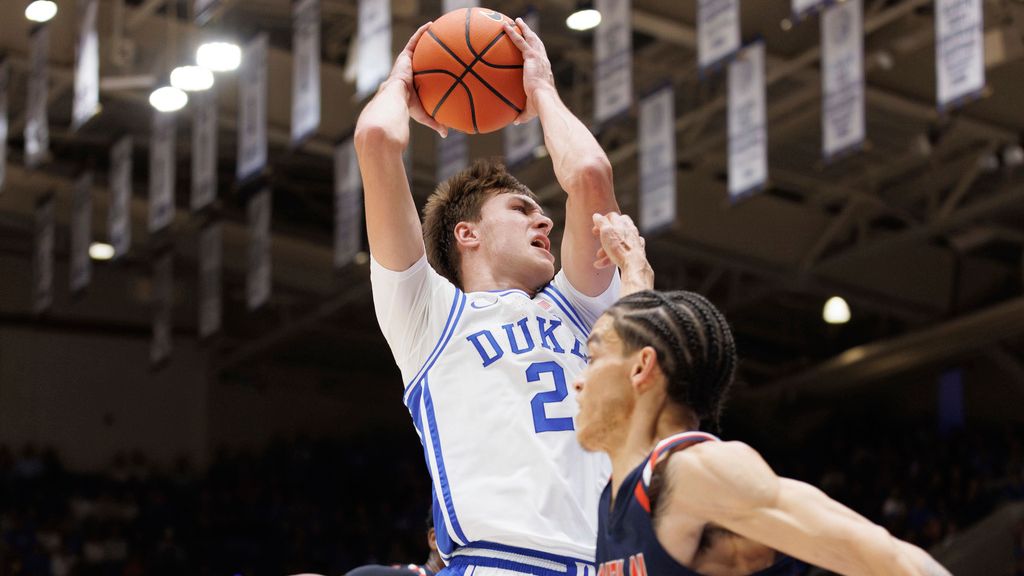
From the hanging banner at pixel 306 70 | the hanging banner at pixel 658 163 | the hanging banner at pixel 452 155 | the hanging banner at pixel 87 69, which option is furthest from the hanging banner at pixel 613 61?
the hanging banner at pixel 87 69

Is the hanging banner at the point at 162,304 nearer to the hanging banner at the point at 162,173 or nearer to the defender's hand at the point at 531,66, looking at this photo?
the hanging banner at the point at 162,173

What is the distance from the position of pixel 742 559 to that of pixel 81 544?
59.5 ft

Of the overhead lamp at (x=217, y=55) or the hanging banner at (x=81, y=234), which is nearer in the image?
the overhead lamp at (x=217, y=55)

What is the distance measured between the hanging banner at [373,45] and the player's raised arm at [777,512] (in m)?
8.53

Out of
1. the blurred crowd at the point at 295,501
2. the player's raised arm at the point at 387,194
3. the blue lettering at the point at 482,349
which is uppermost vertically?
the blurred crowd at the point at 295,501

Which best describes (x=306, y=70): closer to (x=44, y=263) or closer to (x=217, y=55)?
(x=217, y=55)

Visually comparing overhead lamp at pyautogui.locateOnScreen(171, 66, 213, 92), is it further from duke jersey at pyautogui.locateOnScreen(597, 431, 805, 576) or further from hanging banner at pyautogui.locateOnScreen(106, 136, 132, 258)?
duke jersey at pyautogui.locateOnScreen(597, 431, 805, 576)

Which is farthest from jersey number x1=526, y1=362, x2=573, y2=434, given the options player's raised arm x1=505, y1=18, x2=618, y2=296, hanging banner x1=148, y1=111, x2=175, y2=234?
hanging banner x1=148, y1=111, x2=175, y2=234

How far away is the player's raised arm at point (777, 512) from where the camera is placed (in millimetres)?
2498

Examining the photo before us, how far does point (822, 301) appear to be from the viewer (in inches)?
974

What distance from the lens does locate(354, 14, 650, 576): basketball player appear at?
3.60 m

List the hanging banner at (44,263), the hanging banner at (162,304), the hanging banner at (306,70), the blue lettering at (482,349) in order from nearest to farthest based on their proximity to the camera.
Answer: the blue lettering at (482,349)
the hanging banner at (306,70)
the hanging banner at (44,263)
the hanging banner at (162,304)

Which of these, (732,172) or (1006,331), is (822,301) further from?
(732,172)

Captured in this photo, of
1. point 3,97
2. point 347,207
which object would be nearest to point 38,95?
point 3,97
